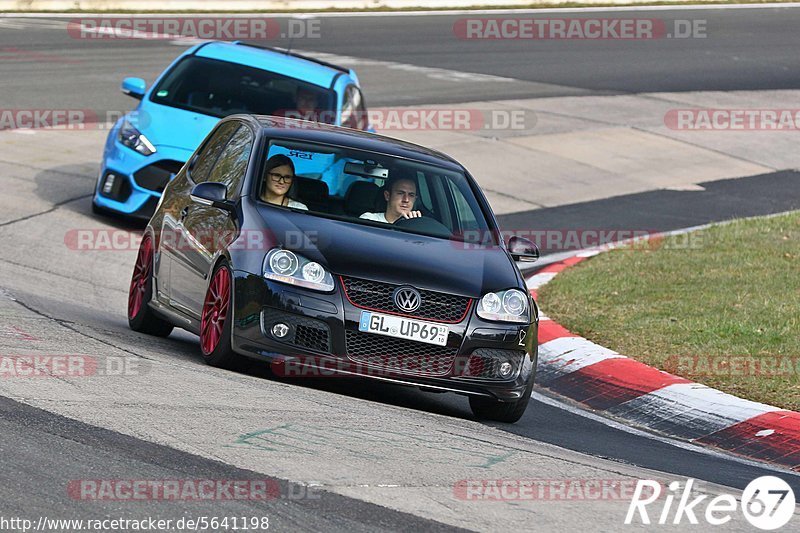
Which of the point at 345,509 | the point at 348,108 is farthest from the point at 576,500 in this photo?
the point at 348,108

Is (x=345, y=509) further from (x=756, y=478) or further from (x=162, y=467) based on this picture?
(x=756, y=478)

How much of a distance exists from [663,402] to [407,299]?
2.16 meters

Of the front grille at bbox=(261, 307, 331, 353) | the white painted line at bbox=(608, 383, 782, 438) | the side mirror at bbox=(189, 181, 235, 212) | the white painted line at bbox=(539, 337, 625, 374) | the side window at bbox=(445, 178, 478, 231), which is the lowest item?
the white painted line at bbox=(539, 337, 625, 374)

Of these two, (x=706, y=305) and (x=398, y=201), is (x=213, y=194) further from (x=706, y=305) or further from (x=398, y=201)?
(x=706, y=305)

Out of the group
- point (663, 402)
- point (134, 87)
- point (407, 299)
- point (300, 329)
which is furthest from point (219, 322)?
point (134, 87)

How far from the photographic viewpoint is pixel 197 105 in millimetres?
14375

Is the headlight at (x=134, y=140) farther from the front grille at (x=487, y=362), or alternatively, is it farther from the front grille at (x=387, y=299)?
the front grille at (x=487, y=362)

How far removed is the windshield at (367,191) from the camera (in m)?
8.80

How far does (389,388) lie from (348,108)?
6193 millimetres

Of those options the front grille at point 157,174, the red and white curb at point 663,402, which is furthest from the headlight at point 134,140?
the red and white curb at point 663,402

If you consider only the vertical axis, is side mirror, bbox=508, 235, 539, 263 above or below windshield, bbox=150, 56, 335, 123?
below

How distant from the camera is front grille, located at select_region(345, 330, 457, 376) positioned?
25.6ft

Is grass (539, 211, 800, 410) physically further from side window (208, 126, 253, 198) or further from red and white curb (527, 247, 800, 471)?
side window (208, 126, 253, 198)

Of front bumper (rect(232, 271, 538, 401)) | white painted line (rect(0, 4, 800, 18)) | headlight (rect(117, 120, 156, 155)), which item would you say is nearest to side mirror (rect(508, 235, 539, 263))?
front bumper (rect(232, 271, 538, 401))
